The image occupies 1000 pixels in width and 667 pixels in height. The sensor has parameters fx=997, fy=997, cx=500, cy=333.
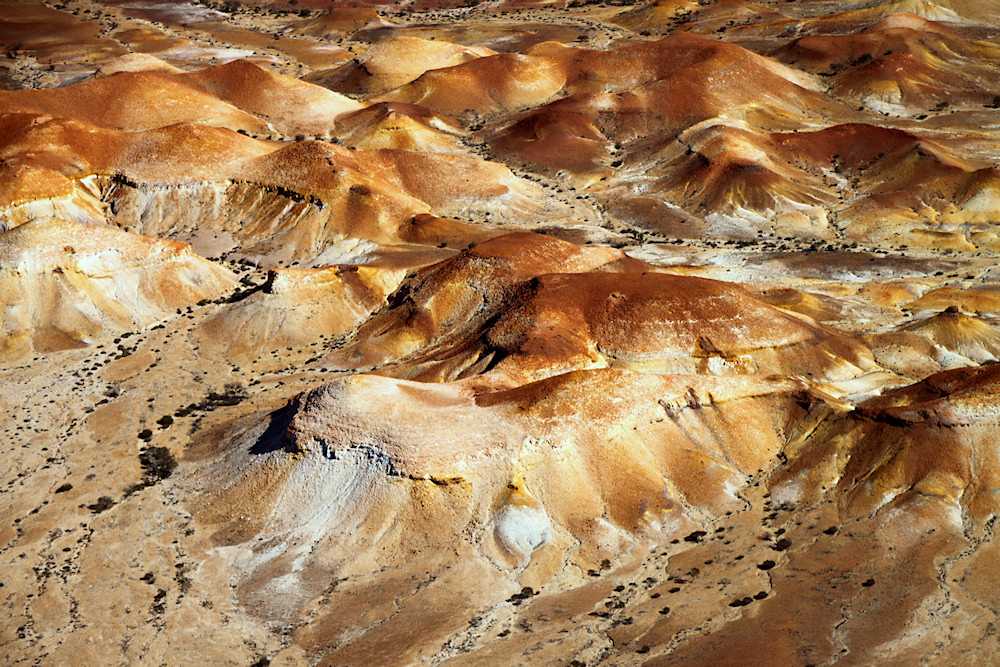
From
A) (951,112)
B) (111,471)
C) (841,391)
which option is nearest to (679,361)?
(841,391)

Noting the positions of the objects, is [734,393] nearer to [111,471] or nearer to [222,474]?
[222,474]

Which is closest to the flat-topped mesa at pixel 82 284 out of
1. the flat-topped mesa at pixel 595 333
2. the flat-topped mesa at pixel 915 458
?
the flat-topped mesa at pixel 595 333

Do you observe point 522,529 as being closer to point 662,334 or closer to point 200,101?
point 662,334

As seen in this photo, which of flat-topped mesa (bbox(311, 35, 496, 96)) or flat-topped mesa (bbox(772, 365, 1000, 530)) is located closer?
flat-topped mesa (bbox(772, 365, 1000, 530))

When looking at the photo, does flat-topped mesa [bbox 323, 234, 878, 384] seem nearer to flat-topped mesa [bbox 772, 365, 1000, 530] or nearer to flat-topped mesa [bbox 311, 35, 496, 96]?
flat-topped mesa [bbox 772, 365, 1000, 530]

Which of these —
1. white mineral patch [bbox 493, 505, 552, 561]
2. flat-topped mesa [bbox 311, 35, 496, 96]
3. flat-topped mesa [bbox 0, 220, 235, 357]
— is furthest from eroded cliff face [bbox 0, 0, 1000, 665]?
flat-topped mesa [bbox 311, 35, 496, 96]
